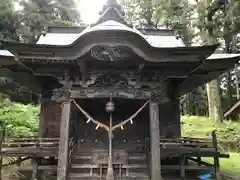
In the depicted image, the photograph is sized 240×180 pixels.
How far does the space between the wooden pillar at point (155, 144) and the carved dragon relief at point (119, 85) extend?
0.35 metres

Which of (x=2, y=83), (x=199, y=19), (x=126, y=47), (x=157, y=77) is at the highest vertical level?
(x=199, y=19)

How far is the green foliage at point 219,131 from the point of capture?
14.3 meters

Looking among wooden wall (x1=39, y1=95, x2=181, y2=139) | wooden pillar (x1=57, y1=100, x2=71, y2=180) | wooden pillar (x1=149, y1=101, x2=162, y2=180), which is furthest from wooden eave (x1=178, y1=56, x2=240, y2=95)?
wooden pillar (x1=57, y1=100, x2=71, y2=180)

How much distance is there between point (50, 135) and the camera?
832cm

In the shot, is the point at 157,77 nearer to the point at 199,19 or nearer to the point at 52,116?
the point at 52,116

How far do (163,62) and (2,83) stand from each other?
15.9m

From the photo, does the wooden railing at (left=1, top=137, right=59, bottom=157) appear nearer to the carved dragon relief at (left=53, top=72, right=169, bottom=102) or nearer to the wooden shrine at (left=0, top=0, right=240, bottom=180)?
the wooden shrine at (left=0, top=0, right=240, bottom=180)

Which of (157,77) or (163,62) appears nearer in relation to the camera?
(163,62)

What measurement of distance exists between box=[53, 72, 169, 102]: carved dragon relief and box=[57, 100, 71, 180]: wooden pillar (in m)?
0.49

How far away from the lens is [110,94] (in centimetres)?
621

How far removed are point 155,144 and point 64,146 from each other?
2322mm

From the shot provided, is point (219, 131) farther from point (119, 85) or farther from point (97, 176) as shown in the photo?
point (119, 85)

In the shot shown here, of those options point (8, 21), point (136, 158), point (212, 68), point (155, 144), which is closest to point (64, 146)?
point (155, 144)

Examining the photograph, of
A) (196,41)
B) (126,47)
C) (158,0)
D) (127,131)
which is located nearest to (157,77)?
(126,47)
